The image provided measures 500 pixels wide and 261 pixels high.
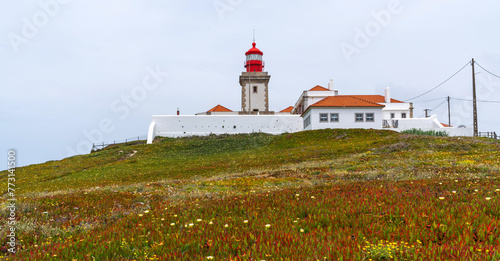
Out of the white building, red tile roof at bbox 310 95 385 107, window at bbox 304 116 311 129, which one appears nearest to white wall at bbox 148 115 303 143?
the white building

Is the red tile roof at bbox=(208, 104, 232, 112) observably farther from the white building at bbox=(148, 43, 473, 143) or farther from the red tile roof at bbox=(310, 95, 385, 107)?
the red tile roof at bbox=(310, 95, 385, 107)

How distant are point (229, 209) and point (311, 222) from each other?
228cm

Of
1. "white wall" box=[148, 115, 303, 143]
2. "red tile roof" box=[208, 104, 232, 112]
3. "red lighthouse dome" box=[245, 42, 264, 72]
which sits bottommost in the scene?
"white wall" box=[148, 115, 303, 143]

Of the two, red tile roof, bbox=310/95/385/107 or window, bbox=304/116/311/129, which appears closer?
red tile roof, bbox=310/95/385/107

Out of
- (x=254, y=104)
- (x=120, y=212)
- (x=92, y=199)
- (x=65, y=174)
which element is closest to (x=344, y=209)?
(x=120, y=212)

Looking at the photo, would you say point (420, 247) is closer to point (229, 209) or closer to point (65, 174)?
point (229, 209)

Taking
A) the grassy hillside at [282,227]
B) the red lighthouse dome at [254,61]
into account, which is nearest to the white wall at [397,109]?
the red lighthouse dome at [254,61]

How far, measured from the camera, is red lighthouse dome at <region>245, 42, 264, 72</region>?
252ft

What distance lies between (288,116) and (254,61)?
19.1 m

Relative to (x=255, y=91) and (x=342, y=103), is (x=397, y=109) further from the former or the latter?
(x=255, y=91)

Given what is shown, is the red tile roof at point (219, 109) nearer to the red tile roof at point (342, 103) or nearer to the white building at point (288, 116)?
the white building at point (288, 116)

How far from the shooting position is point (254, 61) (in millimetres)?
76938

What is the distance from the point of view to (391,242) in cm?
486

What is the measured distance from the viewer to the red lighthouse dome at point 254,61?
76.8m
